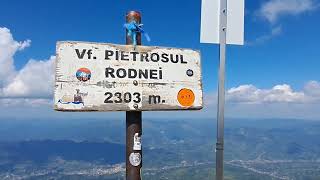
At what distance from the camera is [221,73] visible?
370 cm

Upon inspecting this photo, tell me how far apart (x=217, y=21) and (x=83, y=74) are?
5.21 feet

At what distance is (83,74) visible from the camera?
360 cm

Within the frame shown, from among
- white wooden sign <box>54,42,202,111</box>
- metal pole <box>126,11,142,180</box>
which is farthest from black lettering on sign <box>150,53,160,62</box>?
metal pole <box>126,11,142,180</box>

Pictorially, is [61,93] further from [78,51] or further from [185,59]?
[185,59]

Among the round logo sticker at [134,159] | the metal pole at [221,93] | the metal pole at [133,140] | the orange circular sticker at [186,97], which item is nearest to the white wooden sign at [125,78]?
the orange circular sticker at [186,97]

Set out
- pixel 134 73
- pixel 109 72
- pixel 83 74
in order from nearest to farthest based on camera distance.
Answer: pixel 83 74 < pixel 109 72 < pixel 134 73

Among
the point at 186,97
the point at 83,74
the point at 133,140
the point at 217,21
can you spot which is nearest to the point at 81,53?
the point at 83,74

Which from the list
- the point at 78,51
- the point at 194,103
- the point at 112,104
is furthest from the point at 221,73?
the point at 78,51

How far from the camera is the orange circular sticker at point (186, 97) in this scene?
4004 millimetres

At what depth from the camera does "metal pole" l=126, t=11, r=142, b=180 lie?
152 inches

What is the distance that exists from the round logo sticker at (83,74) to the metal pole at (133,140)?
62 centimetres

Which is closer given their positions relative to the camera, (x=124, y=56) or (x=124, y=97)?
(x=124, y=97)

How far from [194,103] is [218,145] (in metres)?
0.64

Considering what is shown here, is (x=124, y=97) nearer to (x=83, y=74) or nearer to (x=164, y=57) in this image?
(x=83, y=74)
